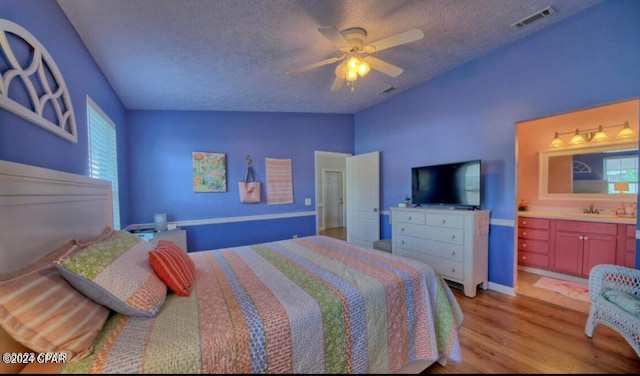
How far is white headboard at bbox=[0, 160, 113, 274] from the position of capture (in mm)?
924

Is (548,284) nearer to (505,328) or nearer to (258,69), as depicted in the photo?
(505,328)

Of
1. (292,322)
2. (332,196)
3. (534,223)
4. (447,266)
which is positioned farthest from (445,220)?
(332,196)

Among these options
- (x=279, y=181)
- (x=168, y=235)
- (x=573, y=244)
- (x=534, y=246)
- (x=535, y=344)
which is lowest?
(x=535, y=344)

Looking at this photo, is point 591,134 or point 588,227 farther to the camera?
point 591,134

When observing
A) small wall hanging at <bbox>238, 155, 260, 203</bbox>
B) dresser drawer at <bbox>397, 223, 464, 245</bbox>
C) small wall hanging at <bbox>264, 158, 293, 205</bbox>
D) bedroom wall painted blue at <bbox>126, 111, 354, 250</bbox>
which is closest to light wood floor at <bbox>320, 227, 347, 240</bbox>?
bedroom wall painted blue at <bbox>126, 111, 354, 250</bbox>

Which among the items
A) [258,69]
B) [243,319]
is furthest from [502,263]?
[258,69]

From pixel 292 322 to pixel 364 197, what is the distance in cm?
343

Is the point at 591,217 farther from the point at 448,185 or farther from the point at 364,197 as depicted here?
the point at 364,197

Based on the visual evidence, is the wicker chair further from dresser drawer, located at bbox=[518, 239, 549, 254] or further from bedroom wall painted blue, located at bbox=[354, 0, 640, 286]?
dresser drawer, located at bbox=[518, 239, 549, 254]

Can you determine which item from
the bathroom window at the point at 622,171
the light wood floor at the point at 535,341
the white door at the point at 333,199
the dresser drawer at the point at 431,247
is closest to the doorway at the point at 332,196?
the white door at the point at 333,199

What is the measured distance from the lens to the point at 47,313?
32.4 inches

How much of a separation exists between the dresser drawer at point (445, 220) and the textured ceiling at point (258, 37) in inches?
71.5

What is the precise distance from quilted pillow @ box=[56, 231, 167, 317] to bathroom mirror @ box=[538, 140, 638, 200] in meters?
4.86

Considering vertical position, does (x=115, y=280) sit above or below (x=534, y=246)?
above
